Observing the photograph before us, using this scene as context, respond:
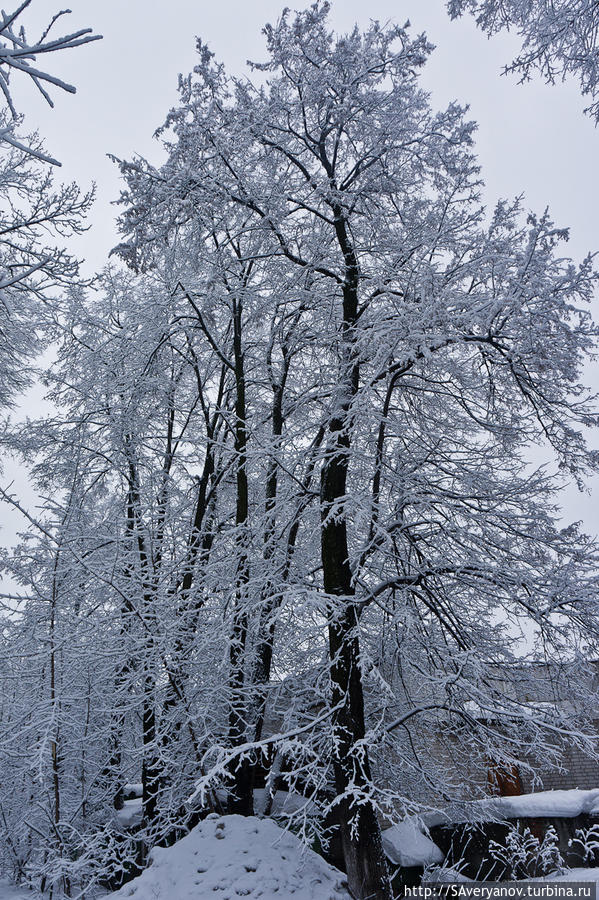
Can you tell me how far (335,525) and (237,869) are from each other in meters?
3.36

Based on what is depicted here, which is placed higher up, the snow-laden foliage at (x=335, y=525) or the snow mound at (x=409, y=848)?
the snow-laden foliage at (x=335, y=525)

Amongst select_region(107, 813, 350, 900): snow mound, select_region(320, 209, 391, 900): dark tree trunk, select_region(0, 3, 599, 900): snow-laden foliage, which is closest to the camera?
select_region(107, 813, 350, 900): snow mound

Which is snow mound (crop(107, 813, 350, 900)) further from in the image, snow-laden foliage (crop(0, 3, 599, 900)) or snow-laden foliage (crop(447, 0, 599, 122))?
snow-laden foliage (crop(447, 0, 599, 122))

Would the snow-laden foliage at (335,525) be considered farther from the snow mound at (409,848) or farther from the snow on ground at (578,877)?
the snow on ground at (578,877)

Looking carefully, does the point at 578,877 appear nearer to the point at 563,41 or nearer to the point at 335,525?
the point at 335,525

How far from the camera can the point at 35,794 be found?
339 inches

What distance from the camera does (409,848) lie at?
26.4 ft

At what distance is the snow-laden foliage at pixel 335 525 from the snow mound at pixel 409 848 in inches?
21.8

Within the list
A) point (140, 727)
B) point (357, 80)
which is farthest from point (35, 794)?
point (357, 80)

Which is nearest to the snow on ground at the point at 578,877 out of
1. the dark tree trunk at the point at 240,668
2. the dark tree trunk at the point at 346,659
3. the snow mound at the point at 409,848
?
the snow mound at the point at 409,848

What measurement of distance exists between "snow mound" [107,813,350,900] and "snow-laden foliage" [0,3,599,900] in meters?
0.31

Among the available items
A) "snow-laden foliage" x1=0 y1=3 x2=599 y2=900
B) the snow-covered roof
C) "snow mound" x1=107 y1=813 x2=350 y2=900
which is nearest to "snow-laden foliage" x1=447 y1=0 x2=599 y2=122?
"snow-laden foliage" x1=0 y1=3 x2=599 y2=900

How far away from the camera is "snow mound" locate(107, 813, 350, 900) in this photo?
219 inches

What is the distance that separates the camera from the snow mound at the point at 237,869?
18.3 ft
